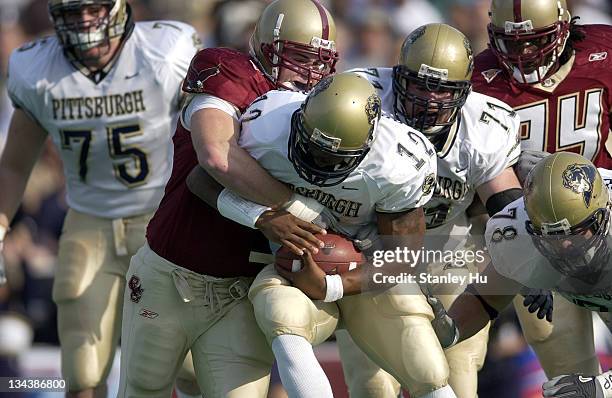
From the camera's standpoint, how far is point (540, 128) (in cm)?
484

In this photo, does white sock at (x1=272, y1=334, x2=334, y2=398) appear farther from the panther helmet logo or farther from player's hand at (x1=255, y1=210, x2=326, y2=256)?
the panther helmet logo

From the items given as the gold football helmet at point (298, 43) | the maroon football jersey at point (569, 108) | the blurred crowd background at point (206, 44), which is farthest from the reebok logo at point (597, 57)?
the blurred crowd background at point (206, 44)

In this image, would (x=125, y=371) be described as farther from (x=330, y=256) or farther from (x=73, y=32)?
(x=73, y=32)

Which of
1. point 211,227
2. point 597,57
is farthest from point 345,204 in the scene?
point 597,57

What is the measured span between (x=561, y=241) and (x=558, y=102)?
96 cm

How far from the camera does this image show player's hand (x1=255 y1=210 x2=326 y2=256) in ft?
12.9

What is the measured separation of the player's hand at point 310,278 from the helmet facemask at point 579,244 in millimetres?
681

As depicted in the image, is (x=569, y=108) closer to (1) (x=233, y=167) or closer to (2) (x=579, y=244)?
(2) (x=579, y=244)

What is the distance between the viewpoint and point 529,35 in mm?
4699

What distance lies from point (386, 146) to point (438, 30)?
64cm

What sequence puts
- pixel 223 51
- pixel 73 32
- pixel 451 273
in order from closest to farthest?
1. pixel 223 51
2. pixel 451 273
3. pixel 73 32

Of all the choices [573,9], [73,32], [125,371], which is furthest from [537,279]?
[573,9]

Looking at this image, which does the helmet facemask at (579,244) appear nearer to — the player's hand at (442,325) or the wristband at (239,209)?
the player's hand at (442,325)

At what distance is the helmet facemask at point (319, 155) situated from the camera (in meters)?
3.79
